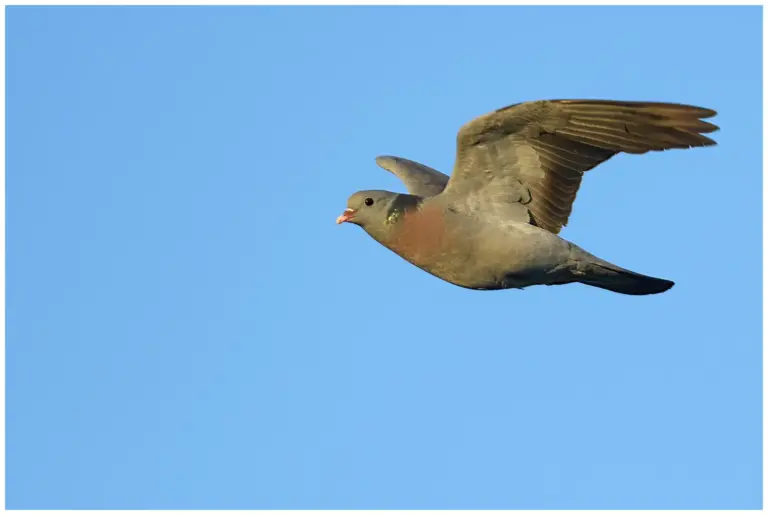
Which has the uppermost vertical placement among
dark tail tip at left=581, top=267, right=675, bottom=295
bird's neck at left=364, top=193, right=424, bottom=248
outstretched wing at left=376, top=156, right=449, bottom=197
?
outstretched wing at left=376, top=156, right=449, bottom=197

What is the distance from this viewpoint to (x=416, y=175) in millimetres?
15781

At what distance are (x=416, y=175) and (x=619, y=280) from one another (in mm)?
3117

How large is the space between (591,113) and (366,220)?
224cm

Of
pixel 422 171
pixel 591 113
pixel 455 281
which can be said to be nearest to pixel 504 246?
pixel 455 281

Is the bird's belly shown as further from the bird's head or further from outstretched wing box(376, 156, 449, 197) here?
outstretched wing box(376, 156, 449, 197)

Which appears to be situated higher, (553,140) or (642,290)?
(553,140)

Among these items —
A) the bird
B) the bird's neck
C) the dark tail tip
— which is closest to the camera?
the bird

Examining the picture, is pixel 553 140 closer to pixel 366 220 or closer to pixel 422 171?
pixel 366 220

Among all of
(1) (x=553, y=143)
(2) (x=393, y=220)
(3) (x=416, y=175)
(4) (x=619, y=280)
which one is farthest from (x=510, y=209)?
(3) (x=416, y=175)

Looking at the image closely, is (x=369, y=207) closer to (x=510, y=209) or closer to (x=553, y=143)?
(x=510, y=209)

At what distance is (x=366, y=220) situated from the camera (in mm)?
13367

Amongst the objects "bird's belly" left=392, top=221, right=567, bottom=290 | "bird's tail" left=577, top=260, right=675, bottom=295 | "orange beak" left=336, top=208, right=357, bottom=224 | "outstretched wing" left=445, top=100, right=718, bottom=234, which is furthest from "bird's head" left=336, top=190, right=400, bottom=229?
"bird's tail" left=577, top=260, right=675, bottom=295

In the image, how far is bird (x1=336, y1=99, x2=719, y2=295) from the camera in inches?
505

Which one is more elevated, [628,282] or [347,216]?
[347,216]
